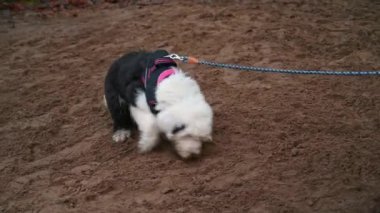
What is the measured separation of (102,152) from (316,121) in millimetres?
1919

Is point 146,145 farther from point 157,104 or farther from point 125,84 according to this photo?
point 125,84

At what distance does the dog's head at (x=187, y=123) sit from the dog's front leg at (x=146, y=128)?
15 cm

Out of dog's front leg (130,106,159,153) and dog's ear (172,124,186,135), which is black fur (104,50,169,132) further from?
dog's ear (172,124,186,135)

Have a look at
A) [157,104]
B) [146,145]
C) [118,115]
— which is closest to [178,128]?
[157,104]

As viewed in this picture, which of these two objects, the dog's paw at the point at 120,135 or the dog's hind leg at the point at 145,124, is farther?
the dog's paw at the point at 120,135

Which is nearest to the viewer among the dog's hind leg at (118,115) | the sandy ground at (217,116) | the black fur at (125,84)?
the sandy ground at (217,116)

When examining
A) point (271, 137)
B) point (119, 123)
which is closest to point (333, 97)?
point (271, 137)

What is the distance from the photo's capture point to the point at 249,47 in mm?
5176

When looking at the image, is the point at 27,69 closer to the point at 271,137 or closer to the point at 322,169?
the point at 271,137

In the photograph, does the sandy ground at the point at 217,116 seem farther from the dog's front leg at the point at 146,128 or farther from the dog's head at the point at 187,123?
the dog's head at the point at 187,123

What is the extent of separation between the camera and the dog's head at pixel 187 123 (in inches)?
120

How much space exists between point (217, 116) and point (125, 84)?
950 mm

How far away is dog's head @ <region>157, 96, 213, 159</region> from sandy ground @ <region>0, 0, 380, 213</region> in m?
0.22

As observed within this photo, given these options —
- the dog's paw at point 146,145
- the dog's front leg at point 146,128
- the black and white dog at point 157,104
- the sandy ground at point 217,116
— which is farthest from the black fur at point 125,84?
the dog's paw at point 146,145
